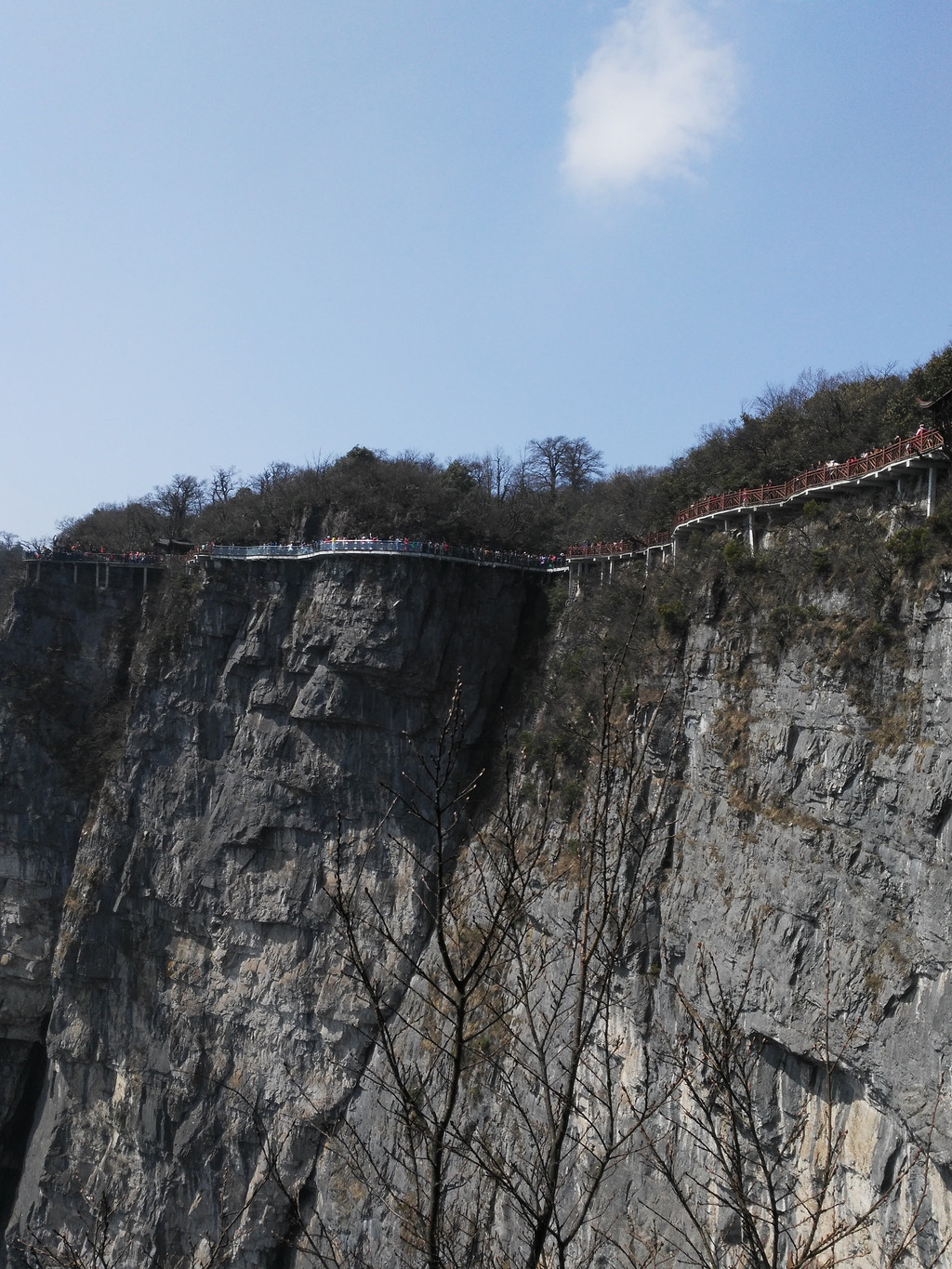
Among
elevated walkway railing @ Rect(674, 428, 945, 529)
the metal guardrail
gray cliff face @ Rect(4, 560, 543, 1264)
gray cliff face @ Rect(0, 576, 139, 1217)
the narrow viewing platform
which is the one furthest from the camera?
gray cliff face @ Rect(0, 576, 139, 1217)

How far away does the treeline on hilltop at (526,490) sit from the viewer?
2283cm

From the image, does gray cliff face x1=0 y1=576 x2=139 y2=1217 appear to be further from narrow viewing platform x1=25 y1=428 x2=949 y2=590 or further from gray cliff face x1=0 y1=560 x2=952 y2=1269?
narrow viewing platform x1=25 y1=428 x2=949 y2=590

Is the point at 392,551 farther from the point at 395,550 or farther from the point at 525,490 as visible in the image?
the point at 525,490

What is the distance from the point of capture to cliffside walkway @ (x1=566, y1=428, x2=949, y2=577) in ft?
53.1

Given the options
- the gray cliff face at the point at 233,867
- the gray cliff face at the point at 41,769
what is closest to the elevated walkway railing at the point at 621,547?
the gray cliff face at the point at 233,867

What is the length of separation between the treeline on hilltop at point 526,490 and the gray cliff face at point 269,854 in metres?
1.99

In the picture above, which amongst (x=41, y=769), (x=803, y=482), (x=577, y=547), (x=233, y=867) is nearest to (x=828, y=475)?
(x=803, y=482)

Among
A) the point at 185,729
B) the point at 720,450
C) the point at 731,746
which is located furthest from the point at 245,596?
the point at 731,746

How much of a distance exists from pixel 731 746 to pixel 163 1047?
2283cm

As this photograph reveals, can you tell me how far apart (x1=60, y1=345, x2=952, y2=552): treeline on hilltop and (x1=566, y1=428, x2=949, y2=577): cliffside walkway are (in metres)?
1.66

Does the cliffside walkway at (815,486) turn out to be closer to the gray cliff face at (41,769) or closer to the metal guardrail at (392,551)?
the metal guardrail at (392,551)

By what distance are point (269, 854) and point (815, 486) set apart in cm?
2121

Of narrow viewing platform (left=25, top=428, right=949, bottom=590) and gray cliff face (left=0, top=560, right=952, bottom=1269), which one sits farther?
gray cliff face (left=0, top=560, right=952, bottom=1269)

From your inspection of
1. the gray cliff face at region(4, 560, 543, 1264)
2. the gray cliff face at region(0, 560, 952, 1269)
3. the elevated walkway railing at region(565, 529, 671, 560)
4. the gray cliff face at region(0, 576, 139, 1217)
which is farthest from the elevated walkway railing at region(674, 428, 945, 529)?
the gray cliff face at region(0, 576, 139, 1217)
